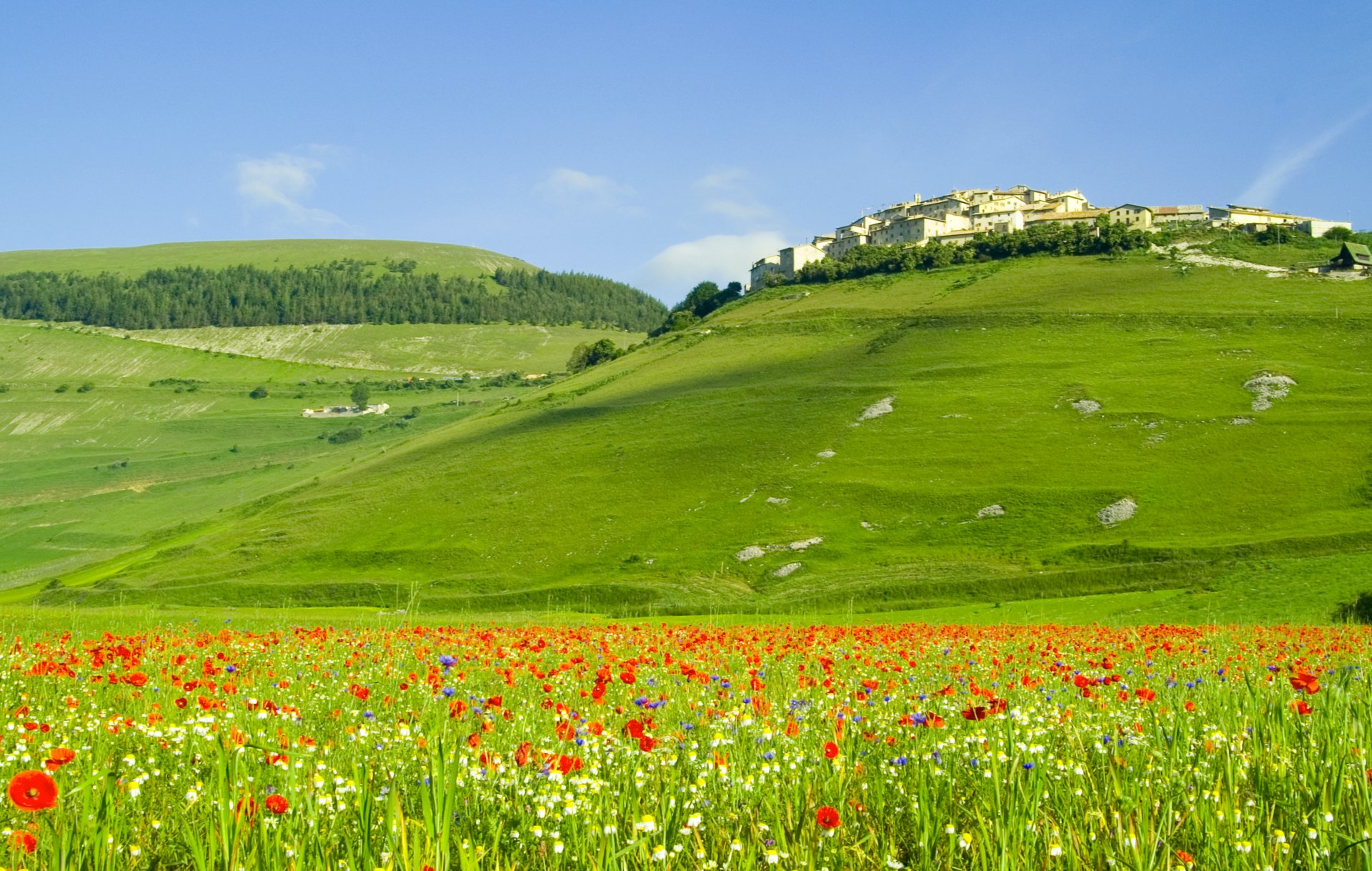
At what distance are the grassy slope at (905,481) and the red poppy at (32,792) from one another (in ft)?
156

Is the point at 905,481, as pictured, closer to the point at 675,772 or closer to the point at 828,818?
the point at 675,772

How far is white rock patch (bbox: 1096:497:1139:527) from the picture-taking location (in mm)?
82500

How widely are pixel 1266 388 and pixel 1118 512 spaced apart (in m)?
34.0

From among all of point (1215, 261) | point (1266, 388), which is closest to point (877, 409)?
point (1266, 388)

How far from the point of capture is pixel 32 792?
158 inches

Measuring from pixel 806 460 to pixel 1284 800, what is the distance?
318 ft

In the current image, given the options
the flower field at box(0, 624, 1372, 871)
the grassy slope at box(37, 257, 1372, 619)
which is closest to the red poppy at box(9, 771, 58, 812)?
the flower field at box(0, 624, 1372, 871)

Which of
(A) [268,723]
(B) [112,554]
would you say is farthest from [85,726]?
(B) [112,554]

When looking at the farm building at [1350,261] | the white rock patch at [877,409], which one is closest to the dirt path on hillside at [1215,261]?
the farm building at [1350,261]

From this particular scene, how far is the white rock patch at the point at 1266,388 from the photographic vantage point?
10244 centimetres

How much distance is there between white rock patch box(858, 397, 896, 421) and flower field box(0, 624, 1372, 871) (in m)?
100

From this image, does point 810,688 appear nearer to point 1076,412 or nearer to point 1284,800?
point 1284,800

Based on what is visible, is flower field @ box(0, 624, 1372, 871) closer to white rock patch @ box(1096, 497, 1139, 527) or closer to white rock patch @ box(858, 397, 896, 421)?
white rock patch @ box(1096, 497, 1139, 527)

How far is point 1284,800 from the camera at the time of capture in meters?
5.72
